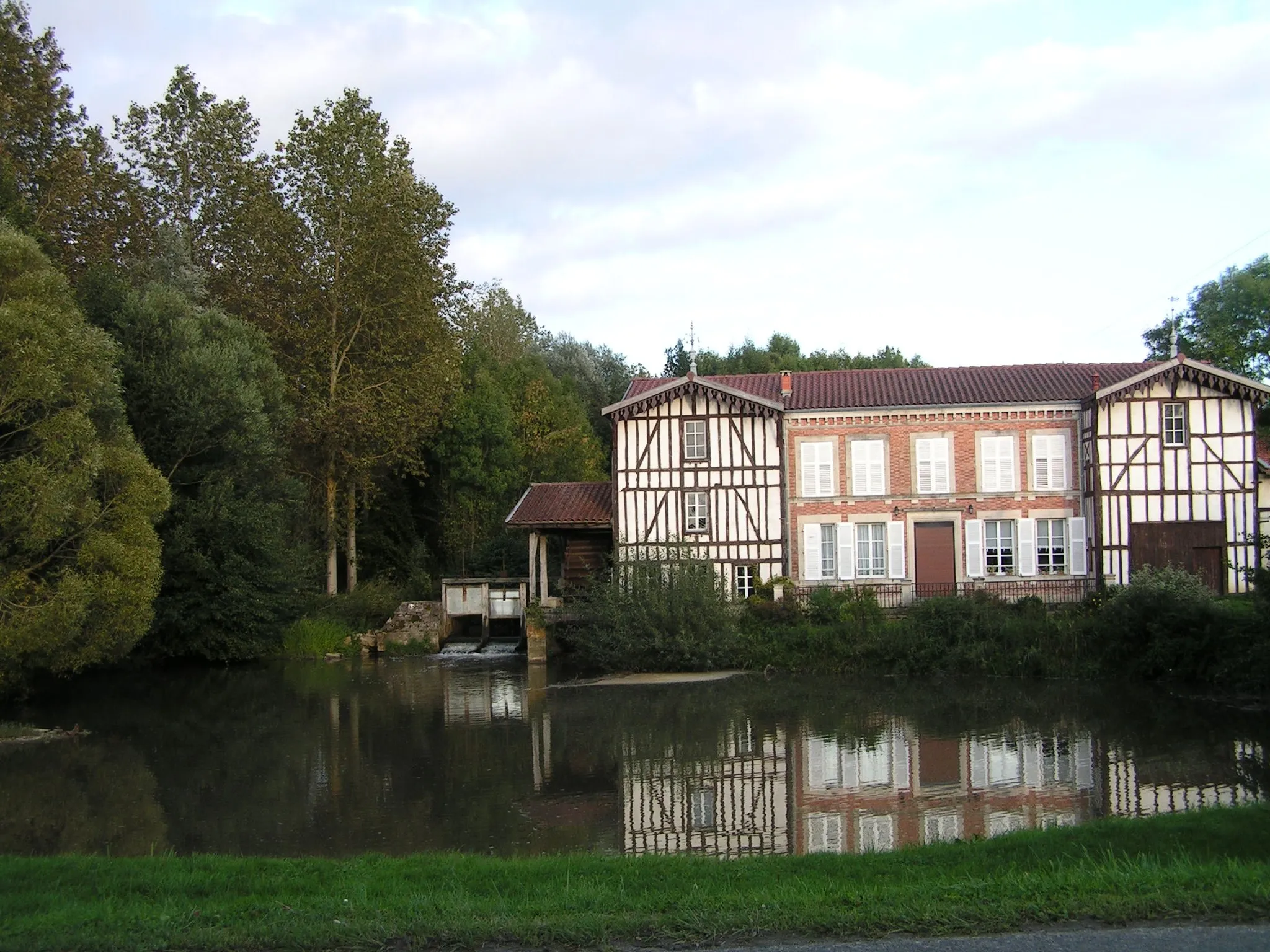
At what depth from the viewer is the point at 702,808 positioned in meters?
→ 13.1

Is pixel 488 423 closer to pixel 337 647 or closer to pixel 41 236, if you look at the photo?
pixel 337 647

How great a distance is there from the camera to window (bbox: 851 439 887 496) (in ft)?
96.0

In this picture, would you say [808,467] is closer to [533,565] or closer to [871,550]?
[871,550]

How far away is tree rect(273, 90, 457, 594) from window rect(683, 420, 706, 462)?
10166 mm

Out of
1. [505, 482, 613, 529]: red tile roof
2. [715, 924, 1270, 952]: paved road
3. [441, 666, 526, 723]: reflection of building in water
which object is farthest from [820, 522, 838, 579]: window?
[715, 924, 1270, 952]: paved road

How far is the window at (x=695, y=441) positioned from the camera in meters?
29.4

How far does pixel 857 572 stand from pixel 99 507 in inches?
693

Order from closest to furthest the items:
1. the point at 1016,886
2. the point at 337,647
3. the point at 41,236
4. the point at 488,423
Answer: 1. the point at 1016,886
2. the point at 41,236
3. the point at 337,647
4. the point at 488,423

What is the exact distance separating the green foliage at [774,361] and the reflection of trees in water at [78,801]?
122 ft

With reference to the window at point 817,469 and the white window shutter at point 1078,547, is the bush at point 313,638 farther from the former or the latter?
the white window shutter at point 1078,547

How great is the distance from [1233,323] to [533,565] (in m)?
28.4

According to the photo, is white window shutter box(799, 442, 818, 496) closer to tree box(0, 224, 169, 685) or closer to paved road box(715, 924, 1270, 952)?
tree box(0, 224, 169, 685)

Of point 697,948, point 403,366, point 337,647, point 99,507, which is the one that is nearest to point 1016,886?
point 697,948

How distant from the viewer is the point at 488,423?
130 feet
